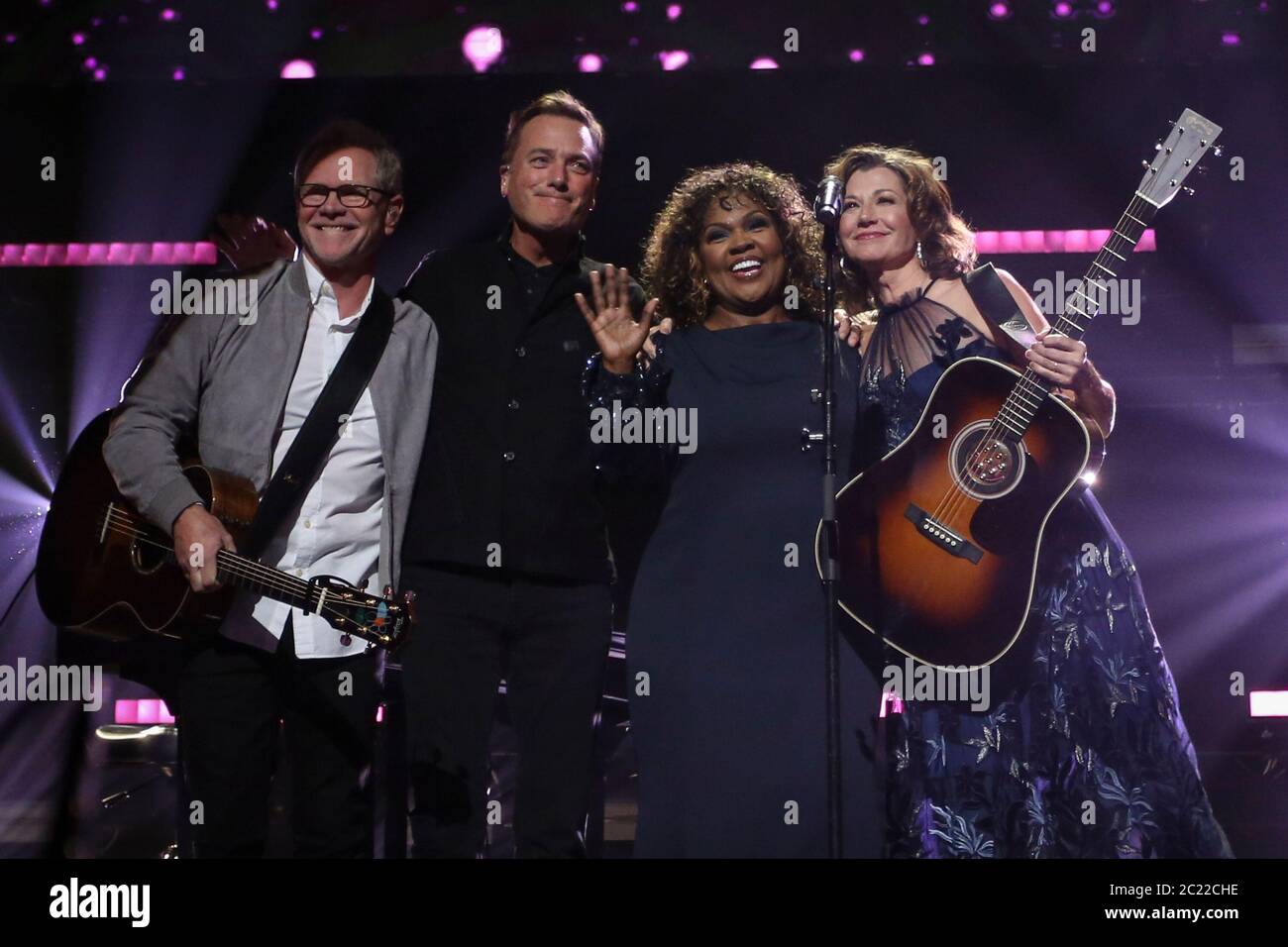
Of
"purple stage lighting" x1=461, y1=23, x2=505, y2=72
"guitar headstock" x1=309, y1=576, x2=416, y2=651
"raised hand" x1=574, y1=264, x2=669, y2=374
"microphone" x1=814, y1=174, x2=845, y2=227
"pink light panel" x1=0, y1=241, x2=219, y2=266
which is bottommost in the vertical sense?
"guitar headstock" x1=309, y1=576, x2=416, y2=651

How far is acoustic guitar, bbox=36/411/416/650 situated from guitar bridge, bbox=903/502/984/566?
117cm

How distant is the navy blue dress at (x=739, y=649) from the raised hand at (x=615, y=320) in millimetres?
83

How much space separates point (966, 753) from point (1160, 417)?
2059mm

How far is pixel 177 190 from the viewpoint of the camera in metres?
4.13

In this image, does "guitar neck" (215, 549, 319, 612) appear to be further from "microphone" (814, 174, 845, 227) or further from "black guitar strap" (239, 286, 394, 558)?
"microphone" (814, 174, 845, 227)

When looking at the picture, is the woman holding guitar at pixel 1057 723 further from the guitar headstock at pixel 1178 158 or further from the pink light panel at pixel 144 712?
the pink light panel at pixel 144 712

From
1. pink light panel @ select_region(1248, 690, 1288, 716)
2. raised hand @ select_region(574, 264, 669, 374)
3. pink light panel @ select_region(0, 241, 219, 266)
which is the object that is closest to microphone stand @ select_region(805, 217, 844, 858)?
raised hand @ select_region(574, 264, 669, 374)

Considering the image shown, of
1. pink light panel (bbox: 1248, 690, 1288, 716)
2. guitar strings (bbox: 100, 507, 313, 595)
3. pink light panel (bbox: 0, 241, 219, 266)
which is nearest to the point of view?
guitar strings (bbox: 100, 507, 313, 595)

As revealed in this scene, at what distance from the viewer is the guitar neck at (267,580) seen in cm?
288

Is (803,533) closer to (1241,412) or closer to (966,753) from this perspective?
(966,753)

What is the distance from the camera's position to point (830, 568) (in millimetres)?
2863

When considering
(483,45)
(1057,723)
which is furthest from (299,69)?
(1057,723)

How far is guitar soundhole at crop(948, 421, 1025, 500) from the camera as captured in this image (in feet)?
10.2

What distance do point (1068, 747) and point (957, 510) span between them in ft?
1.96
